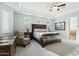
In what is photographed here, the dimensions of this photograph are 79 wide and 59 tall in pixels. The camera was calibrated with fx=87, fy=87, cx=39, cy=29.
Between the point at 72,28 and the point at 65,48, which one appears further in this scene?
the point at 65,48

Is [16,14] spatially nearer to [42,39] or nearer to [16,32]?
[16,32]

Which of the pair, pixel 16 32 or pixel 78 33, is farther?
pixel 16 32

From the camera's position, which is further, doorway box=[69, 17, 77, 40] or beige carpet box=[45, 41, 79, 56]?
beige carpet box=[45, 41, 79, 56]

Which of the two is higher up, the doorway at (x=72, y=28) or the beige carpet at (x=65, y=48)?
the doorway at (x=72, y=28)

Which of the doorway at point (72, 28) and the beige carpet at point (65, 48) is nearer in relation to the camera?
the doorway at point (72, 28)

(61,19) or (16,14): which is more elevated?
(16,14)

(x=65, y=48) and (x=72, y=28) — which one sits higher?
(x=72, y=28)

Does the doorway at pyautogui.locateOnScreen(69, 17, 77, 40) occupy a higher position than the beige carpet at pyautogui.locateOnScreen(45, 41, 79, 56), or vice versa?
the doorway at pyautogui.locateOnScreen(69, 17, 77, 40)

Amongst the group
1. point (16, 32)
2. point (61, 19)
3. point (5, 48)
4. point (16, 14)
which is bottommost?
point (5, 48)

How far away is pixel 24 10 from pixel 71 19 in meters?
1.48

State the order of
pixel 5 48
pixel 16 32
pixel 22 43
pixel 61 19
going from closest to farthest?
pixel 5 48
pixel 61 19
pixel 16 32
pixel 22 43

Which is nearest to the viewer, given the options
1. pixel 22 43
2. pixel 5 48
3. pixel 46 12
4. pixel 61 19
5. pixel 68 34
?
pixel 5 48

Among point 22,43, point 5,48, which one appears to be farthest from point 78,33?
point 22,43

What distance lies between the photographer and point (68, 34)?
6.65ft
